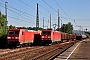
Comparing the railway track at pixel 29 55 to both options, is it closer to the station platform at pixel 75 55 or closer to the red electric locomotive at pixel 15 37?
the station platform at pixel 75 55

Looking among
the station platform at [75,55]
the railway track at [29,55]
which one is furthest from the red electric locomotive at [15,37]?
the station platform at [75,55]

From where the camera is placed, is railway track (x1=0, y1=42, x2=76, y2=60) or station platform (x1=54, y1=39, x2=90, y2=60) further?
railway track (x1=0, y1=42, x2=76, y2=60)

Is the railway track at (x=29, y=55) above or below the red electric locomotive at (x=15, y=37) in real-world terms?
below

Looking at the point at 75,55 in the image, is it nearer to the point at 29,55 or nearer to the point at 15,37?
the point at 29,55

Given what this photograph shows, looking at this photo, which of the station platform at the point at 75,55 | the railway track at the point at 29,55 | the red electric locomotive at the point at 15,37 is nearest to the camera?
the station platform at the point at 75,55

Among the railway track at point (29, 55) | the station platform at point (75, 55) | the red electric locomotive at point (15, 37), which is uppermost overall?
the red electric locomotive at point (15, 37)

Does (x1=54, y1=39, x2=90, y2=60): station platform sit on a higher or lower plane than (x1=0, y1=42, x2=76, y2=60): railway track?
higher

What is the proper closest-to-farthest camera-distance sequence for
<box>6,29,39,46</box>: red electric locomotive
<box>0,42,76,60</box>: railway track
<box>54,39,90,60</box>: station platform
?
<box>54,39,90,60</box>: station platform → <box>0,42,76,60</box>: railway track → <box>6,29,39,46</box>: red electric locomotive

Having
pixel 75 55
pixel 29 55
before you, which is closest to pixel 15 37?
pixel 29 55

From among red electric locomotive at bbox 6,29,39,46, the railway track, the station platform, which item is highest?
red electric locomotive at bbox 6,29,39,46

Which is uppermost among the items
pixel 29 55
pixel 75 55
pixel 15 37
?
pixel 15 37

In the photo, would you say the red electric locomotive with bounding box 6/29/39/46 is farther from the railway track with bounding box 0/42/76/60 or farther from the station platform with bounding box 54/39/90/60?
the station platform with bounding box 54/39/90/60

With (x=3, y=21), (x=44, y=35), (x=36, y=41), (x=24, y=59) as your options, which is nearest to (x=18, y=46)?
(x=44, y=35)

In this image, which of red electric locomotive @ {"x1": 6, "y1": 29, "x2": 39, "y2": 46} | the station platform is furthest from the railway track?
red electric locomotive @ {"x1": 6, "y1": 29, "x2": 39, "y2": 46}
